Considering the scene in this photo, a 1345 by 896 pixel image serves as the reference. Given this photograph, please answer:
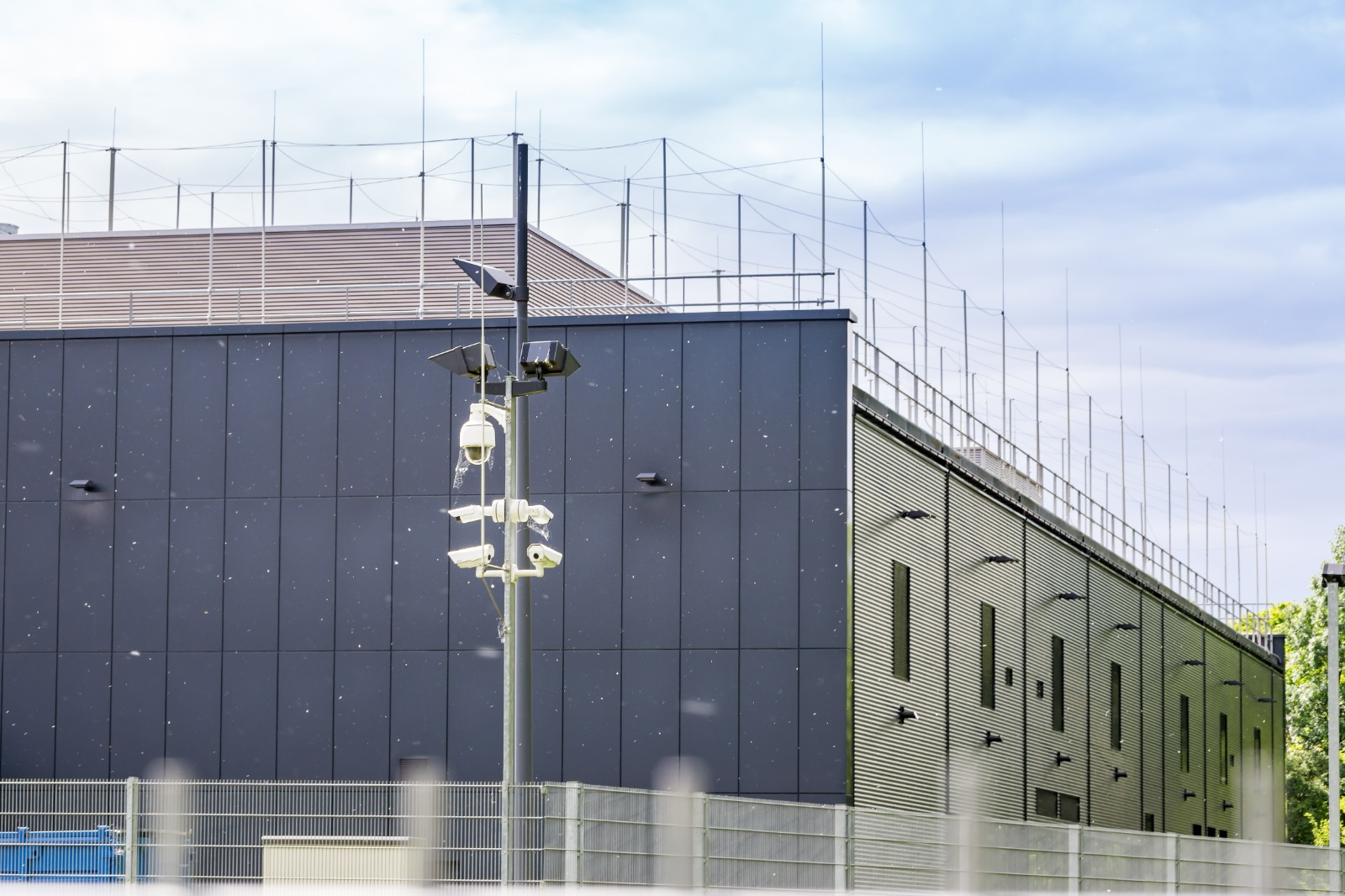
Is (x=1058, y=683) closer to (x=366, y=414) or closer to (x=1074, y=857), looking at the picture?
(x=1074, y=857)

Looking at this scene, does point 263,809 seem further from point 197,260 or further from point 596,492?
point 197,260

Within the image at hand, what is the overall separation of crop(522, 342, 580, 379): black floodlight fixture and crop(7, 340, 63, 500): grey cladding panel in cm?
1495

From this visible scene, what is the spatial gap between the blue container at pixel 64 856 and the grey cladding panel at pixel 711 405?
1347 cm

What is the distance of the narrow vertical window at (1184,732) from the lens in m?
60.0

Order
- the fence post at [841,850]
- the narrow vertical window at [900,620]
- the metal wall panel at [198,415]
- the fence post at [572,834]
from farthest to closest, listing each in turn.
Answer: the narrow vertical window at [900,620] → the metal wall panel at [198,415] → the fence post at [841,850] → the fence post at [572,834]

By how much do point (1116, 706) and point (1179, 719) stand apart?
9.12m

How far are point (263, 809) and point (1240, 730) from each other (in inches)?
2281

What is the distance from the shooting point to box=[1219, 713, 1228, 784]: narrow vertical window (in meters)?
67.8

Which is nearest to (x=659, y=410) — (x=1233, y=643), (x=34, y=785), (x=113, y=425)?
(x=113, y=425)

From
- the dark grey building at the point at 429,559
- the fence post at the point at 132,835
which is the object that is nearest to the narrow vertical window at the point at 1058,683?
the dark grey building at the point at 429,559

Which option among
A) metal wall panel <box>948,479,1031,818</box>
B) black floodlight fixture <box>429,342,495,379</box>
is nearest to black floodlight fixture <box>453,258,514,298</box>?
black floodlight fixture <box>429,342,495,379</box>

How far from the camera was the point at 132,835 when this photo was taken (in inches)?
837

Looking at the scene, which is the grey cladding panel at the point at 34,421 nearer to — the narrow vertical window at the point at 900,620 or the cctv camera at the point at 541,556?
the cctv camera at the point at 541,556

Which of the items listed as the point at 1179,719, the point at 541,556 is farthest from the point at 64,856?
the point at 1179,719
